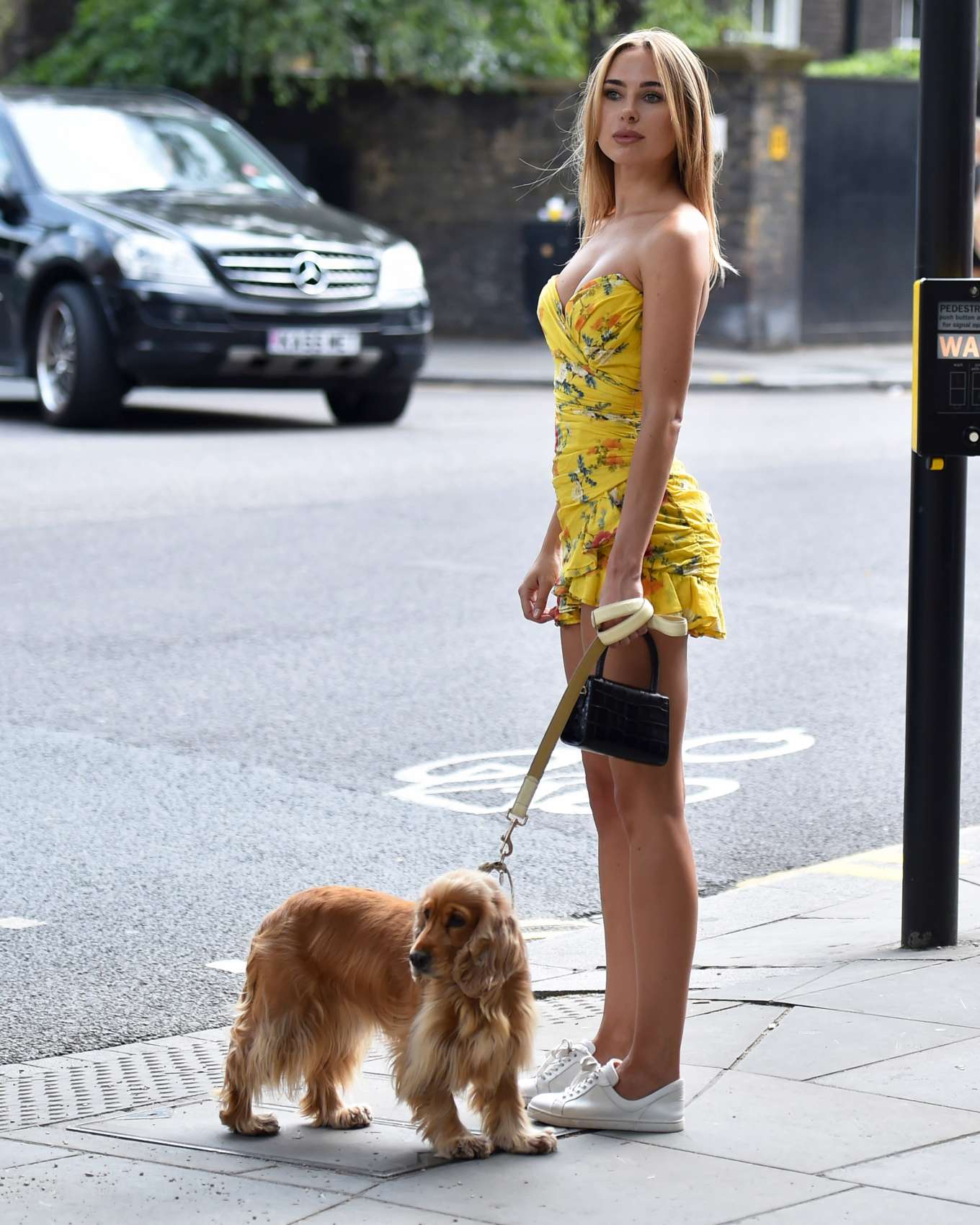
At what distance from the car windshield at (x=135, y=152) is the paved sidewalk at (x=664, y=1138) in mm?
11341

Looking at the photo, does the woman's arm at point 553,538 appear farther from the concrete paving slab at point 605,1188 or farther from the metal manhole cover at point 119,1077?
the concrete paving slab at point 605,1188

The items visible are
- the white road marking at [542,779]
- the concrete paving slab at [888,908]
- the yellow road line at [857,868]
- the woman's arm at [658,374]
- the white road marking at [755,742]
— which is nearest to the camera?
the woman's arm at [658,374]

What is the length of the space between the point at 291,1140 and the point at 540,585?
1.10m

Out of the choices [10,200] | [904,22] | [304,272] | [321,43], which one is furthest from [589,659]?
[904,22]

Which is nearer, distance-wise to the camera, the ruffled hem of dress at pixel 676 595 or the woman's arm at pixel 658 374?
the woman's arm at pixel 658 374

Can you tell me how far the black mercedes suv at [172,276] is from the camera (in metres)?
13.8

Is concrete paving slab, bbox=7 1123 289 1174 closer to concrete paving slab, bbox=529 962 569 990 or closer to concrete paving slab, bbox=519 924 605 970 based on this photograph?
concrete paving slab, bbox=529 962 569 990

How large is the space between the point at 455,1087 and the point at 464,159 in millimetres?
22426

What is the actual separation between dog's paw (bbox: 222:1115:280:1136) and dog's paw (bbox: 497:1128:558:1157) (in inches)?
16.8

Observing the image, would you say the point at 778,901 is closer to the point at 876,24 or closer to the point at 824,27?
the point at 824,27

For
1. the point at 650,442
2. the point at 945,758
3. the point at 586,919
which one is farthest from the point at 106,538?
the point at 650,442

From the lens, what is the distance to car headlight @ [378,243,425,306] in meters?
14.6

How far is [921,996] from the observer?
13.4 feet

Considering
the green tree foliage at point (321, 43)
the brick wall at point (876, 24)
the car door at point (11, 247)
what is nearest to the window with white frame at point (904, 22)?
the brick wall at point (876, 24)
